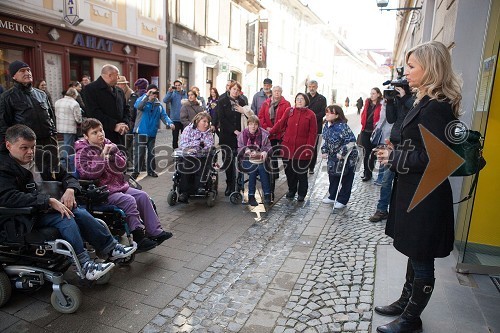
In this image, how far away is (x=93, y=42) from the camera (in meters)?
11.9

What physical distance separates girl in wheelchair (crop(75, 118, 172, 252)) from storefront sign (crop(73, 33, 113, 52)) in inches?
334

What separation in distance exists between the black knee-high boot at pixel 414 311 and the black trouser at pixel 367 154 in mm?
5657

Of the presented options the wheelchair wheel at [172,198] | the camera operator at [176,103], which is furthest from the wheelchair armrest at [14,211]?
the camera operator at [176,103]

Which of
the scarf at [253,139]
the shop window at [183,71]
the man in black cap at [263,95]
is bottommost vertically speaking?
the scarf at [253,139]

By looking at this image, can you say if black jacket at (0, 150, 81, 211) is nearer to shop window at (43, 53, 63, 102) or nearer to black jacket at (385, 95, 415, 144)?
black jacket at (385, 95, 415, 144)

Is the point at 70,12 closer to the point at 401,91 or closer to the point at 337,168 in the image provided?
the point at 337,168

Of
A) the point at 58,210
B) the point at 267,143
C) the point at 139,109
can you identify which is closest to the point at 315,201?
the point at 267,143

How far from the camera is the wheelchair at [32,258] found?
10.1 ft

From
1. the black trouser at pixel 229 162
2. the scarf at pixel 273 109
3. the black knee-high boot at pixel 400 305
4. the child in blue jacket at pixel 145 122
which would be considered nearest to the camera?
the black knee-high boot at pixel 400 305

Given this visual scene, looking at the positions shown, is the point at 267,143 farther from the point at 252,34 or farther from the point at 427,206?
the point at 252,34

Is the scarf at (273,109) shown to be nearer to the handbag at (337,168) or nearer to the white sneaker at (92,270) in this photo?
the handbag at (337,168)

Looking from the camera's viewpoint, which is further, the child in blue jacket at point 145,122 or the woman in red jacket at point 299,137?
the child in blue jacket at point 145,122

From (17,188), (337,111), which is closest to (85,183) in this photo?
(17,188)

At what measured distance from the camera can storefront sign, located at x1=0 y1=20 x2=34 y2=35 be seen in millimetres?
8945
